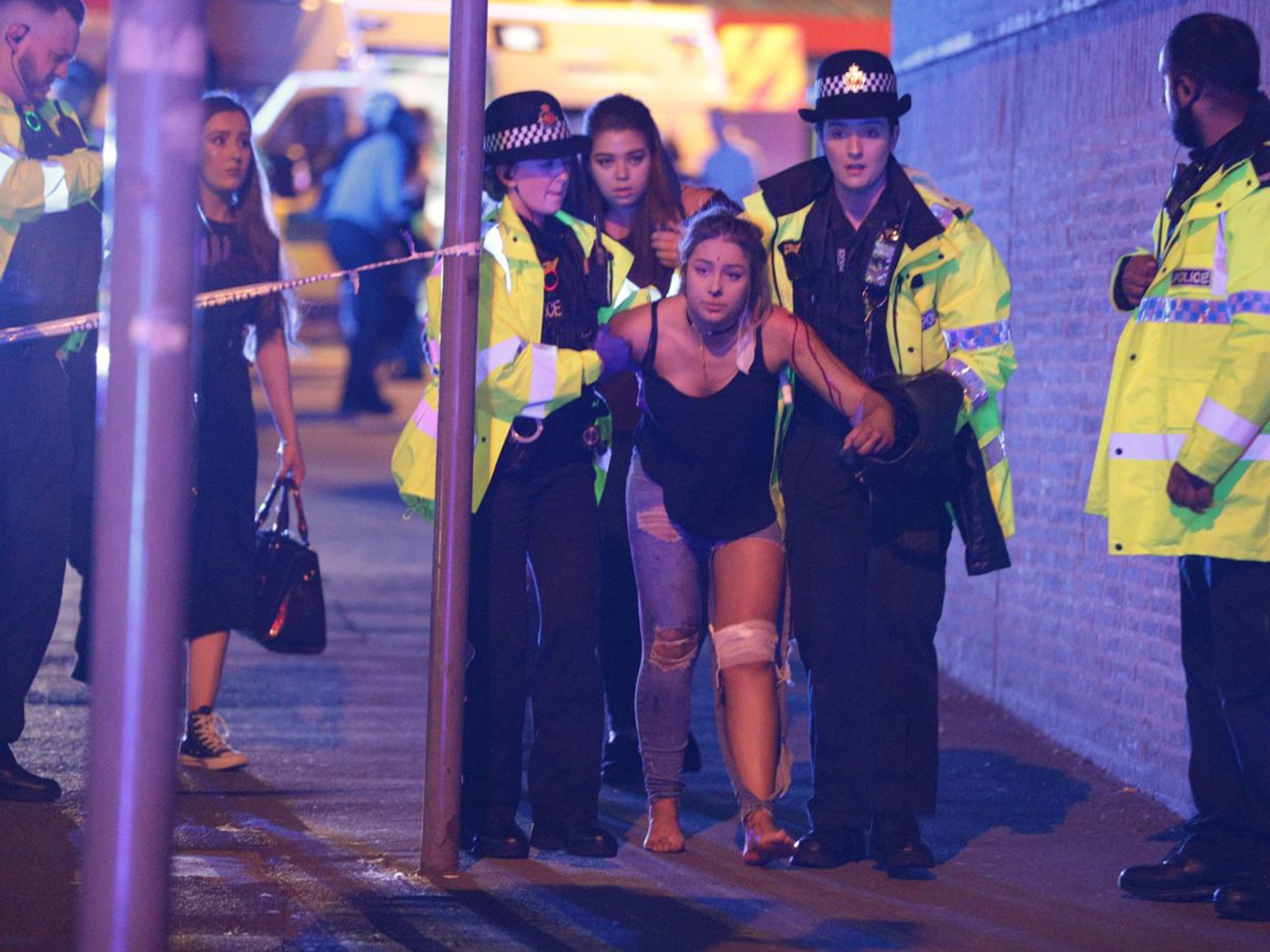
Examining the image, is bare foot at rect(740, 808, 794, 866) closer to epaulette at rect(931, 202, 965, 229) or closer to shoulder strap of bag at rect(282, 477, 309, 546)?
epaulette at rect(931, 202, 965, 229)

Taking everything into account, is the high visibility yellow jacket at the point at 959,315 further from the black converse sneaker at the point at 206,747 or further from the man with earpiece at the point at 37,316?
the black converse sneaker at the point at 206,747

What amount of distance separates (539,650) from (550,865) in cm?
61

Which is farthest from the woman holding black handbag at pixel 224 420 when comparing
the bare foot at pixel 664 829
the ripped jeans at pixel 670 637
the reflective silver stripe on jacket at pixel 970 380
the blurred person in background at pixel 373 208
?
the blurred person in background at pixel 373 208

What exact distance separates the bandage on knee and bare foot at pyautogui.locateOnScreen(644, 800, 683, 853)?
0.42m

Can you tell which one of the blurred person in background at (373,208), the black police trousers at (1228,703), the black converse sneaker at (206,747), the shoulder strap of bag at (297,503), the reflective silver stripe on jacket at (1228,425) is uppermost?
the blurred person in background at (373,208)

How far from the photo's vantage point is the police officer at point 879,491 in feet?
18.5

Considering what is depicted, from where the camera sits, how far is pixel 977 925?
5.04m

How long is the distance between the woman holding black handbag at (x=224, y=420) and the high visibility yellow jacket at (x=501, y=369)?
1.11 metres

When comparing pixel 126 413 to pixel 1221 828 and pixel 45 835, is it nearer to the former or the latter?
pixel 45 835

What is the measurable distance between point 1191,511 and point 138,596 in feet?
10.1

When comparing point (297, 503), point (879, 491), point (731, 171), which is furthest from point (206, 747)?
point (731, 171)

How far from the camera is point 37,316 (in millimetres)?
5984

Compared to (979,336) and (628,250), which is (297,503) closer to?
(628,250)

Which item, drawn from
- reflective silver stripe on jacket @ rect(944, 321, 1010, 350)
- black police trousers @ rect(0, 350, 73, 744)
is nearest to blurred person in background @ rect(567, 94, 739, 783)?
reflective silver stripe on jacket @ rect(944, 321, 1010, 350)
